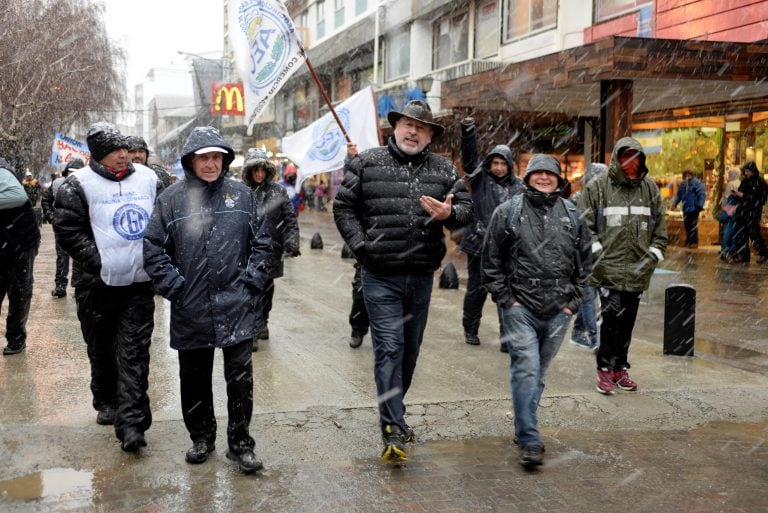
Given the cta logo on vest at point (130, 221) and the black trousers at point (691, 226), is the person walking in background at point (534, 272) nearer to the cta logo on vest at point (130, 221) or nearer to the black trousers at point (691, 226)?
the cta logo on vest at point (130, 221)

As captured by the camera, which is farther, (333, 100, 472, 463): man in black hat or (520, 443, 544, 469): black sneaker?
(333, 100, 472, 463): man in black hat

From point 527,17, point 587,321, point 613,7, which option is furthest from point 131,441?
point 527,17

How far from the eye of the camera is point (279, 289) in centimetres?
1131

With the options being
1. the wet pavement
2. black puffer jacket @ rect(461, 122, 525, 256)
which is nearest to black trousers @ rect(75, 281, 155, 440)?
the wet pavement

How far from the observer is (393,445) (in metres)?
4.32

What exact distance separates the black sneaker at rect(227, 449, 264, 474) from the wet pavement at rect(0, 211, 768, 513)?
0.19 ft

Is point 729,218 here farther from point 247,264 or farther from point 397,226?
point 247,264

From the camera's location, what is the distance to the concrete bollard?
7.13 metres

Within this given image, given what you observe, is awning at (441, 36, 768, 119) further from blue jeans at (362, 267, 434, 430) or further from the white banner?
blue jeans at (362, 267, 434, 430)

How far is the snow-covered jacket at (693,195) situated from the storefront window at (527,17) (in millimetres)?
5543

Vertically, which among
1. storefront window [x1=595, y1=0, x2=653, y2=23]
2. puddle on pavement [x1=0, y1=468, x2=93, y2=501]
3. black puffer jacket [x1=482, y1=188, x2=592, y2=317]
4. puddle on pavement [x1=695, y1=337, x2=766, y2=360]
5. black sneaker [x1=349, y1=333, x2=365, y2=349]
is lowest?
puddle on pavement [x1=695, y1=337, x2=766, y2=360]

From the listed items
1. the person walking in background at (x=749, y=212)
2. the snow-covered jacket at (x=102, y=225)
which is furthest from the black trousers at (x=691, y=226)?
the snow-covered jacket at (x=102, y=225)

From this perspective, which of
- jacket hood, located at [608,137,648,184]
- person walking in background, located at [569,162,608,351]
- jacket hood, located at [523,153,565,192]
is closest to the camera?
jacket hood, located at [523,153,565,192]

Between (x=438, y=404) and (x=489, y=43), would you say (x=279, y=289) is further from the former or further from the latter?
(x=489, y=43)
